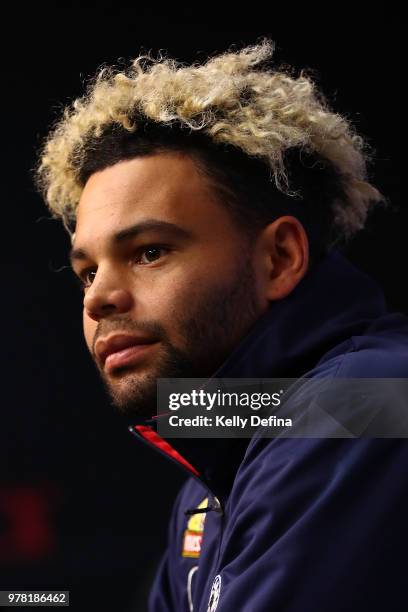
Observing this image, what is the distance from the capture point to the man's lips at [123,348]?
1.25m

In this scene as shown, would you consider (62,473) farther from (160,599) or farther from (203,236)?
(203,236)

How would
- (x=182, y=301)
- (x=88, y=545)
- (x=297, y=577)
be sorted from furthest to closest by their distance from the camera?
(x=88, y=545) < (x=182, y=301) < (x=297, y=577)

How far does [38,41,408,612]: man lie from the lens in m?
1.00

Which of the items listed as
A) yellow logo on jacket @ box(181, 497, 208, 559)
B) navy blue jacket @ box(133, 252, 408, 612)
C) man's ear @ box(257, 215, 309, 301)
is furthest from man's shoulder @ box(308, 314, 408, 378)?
yellow logo on jacket @ box(181, 497, 208, 559)

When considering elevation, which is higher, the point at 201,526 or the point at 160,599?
the point at 201,526

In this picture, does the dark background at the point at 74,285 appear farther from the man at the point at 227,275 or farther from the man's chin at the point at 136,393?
the man's chin at the point at 136,393

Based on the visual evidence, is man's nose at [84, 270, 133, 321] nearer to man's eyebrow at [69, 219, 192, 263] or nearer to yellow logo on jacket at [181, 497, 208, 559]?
man's eyebrow at [69, 219, 192, 263]

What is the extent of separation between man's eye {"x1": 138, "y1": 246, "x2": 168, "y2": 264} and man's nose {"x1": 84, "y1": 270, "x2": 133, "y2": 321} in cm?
5

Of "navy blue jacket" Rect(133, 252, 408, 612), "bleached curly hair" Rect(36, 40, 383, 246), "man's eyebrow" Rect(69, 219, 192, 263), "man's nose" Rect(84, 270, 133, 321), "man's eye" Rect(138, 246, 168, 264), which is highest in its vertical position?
"bleached curly hair" Rect(36, 40, 383, 246)

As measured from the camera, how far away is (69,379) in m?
2.27

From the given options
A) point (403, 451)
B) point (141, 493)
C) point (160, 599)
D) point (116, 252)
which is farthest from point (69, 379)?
point (403, 451)

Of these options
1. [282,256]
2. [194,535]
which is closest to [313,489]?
[282,256]

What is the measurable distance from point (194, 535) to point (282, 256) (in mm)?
591

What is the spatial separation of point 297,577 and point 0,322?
5.11 ft
